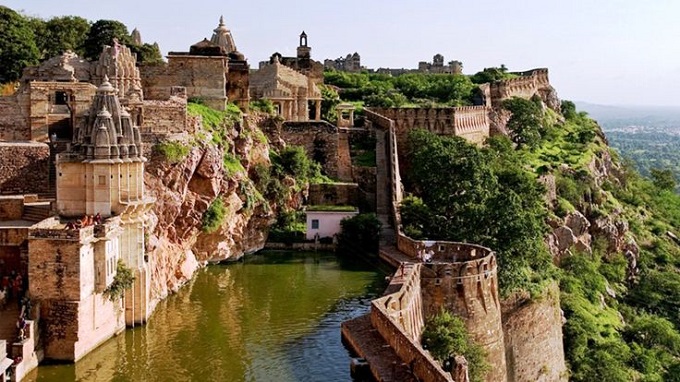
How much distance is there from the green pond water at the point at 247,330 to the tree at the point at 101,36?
23.5 metres

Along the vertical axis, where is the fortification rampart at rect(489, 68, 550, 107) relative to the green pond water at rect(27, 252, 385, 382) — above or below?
above

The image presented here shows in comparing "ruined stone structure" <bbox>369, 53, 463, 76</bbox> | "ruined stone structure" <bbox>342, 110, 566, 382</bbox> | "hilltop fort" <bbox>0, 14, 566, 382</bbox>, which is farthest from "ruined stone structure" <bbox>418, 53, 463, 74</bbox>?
"ruined stone structure" <bbox>342, 110, 566, 382</bbox>

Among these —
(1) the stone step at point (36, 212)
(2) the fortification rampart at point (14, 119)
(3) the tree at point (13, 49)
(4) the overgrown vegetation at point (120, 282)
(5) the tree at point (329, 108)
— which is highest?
(3) the tree at point (13, 49)

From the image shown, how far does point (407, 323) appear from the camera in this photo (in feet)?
90.4

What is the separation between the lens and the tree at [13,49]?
164 ft

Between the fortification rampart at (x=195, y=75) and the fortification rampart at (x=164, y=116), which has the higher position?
the fortification rampart at (x=195, y=75)

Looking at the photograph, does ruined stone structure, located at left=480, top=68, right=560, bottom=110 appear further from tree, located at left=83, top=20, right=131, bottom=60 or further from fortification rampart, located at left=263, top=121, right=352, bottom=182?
tree, located at left=83, top=20, right=131, bottom=60

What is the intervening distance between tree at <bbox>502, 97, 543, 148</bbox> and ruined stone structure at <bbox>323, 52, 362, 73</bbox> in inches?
1339

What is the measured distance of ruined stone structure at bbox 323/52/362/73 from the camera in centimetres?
10342

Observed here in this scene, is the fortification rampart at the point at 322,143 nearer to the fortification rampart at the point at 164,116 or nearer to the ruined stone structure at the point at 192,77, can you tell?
the ruined stone structure at the point at 192,77

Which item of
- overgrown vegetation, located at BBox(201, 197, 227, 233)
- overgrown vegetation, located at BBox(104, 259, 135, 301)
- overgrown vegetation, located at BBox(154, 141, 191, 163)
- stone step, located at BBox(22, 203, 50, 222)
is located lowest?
overgrown vegetation, located at BBox(104, 259, 135, 301)

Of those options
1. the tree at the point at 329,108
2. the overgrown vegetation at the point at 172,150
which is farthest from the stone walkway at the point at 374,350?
the tree at the point at 329,108

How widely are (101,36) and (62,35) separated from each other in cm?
362

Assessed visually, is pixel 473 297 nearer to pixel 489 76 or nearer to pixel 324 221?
pixel 324 221
